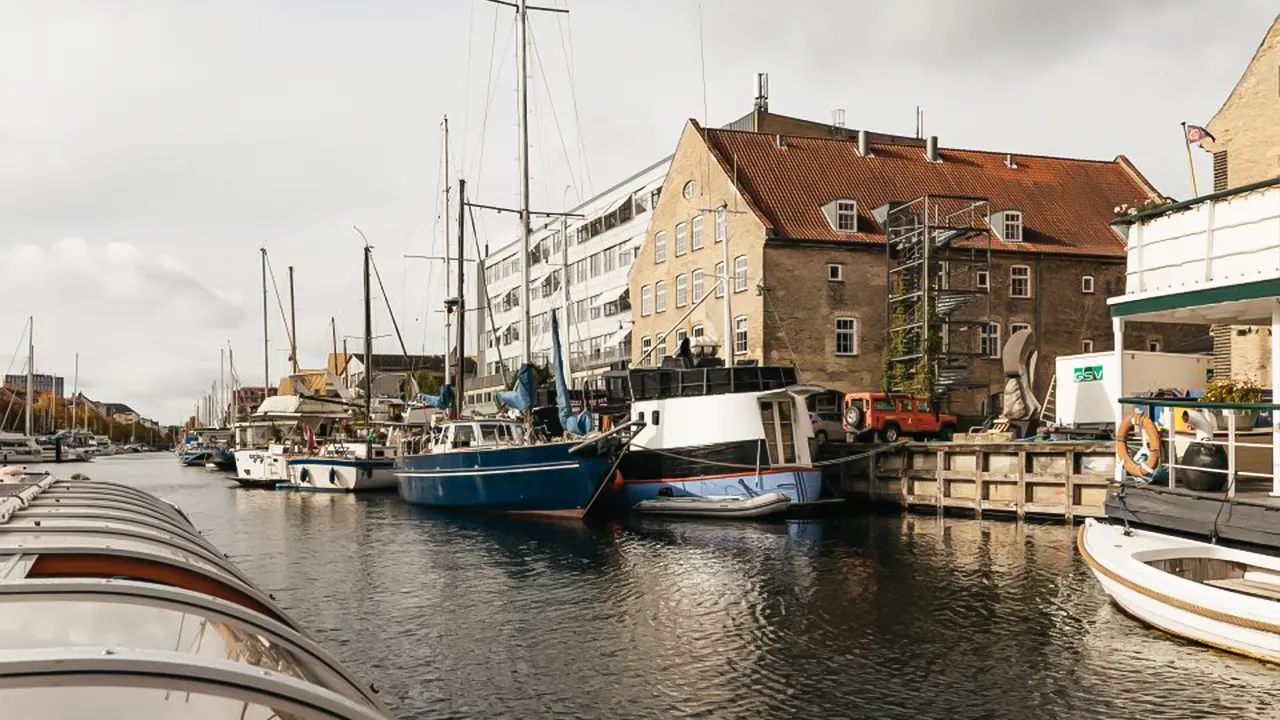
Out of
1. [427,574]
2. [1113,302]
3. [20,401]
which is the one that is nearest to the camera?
[1113,302]

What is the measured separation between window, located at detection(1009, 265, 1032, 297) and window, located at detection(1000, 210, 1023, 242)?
1.66 m

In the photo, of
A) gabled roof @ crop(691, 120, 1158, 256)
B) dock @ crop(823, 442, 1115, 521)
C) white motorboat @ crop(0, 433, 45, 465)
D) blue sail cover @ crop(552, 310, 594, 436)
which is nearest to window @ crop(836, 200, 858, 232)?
gabled roof @ crop(691, 120, 1158, 256)

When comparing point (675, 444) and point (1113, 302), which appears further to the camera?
point (675, 444)

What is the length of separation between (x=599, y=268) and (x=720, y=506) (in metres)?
41.3

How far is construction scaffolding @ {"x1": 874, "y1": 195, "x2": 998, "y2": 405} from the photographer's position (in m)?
46.2

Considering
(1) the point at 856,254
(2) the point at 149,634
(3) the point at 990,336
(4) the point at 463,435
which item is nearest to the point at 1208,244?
(2) the point at 149,634

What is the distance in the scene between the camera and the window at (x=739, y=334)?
4872 cm

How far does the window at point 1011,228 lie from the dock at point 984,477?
64.0 feet

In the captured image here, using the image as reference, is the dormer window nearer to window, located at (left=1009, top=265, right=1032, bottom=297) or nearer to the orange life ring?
window, located at (left=1009, top=265, right=1032, bottom=297)

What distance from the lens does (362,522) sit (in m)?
36.0

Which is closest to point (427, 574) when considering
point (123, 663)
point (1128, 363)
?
point (123, 663)

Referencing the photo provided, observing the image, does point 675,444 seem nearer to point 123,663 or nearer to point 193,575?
point 193,575

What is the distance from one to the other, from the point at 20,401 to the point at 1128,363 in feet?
509

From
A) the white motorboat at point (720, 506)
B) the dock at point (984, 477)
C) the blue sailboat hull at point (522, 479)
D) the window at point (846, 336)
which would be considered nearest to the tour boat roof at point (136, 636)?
the white motorboat at point (720, 506)
